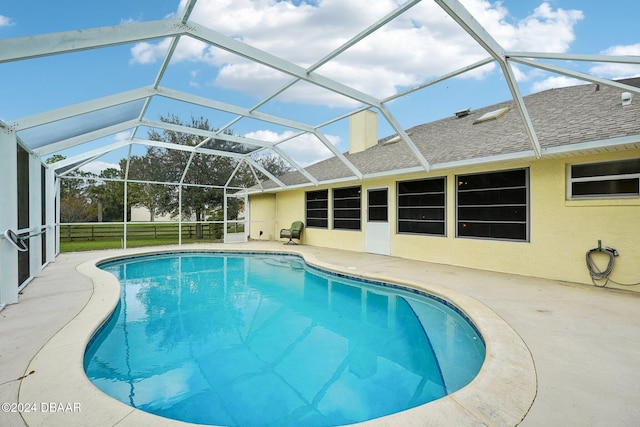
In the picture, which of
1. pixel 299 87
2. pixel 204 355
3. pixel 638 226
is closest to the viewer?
pixel 204 355

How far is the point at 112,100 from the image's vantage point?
5.25 m

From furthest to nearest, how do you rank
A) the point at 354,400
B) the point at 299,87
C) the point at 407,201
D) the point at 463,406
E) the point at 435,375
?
the point at 407,201 < the point at 299,87 < the point at 435,375 < the point at 354,400 < the point at 463,406

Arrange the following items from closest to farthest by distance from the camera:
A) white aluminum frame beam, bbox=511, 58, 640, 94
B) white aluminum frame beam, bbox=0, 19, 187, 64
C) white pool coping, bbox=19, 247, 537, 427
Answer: white pool coping, bbox=19, 247, 537, 427
white aluminum frame beam, bbox=0, 19, 187, 64
white aluminum frame beam, bbox=511, 58, 640, 94

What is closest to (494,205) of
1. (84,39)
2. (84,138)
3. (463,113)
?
(463,113)

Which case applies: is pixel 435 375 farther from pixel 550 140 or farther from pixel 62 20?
pixel 62 20

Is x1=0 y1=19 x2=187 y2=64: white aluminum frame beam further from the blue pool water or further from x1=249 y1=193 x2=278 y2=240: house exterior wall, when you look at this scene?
x1=249 y1=193 x2=278 y2=240: house exterior wall

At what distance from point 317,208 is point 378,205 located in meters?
3.31

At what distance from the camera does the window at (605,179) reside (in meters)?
5.08

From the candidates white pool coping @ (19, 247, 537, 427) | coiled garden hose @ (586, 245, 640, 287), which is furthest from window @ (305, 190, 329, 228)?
white pool coping @ (19, 247, 537, 427)

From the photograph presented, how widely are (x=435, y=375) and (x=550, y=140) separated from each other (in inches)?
205

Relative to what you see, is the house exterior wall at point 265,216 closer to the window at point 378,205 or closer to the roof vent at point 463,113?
the window at point 378,205

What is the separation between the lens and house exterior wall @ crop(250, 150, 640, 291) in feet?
16.8

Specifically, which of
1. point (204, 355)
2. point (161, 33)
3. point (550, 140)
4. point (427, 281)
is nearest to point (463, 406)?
point (204, 355)

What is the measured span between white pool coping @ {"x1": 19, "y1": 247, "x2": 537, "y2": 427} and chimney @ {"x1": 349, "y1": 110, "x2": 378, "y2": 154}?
10.5 metres
